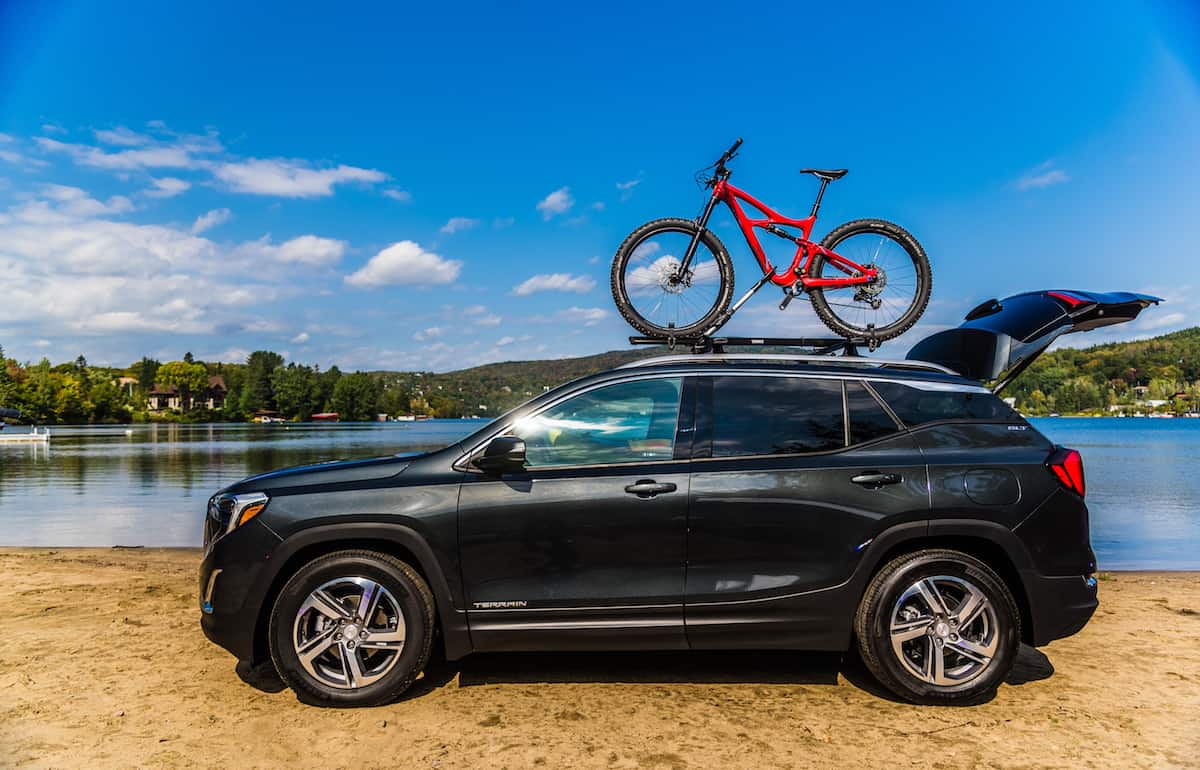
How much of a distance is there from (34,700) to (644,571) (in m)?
3.49

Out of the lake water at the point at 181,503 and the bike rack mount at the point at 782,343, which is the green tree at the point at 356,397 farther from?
Result: the bike rack mount at the point at 782,343

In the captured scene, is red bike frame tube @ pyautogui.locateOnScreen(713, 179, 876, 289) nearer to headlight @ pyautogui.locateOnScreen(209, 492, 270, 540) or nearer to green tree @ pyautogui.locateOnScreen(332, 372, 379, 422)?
headlight @ pyautogui.locateOnScreen(209, 492, 270, 540)

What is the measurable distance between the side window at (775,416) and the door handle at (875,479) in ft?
0.74

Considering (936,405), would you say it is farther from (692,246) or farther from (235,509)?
(235,509)

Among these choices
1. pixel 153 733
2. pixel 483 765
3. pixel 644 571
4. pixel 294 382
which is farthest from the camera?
pixel 294 382

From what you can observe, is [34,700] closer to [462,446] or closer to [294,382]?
[462,446]

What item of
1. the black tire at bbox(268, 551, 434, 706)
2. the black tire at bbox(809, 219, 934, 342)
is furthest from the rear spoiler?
the black tire at bbox(268, 551, 434, 706)

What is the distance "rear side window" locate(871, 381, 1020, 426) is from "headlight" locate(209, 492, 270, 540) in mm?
3567

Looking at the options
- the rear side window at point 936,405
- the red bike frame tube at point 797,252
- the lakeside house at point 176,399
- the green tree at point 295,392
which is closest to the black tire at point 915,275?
the red bike frame tube at point 797,252

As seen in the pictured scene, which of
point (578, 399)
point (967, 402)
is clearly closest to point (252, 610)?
point (578, 399)

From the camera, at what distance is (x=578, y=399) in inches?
175

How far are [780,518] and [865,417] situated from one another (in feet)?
2.71

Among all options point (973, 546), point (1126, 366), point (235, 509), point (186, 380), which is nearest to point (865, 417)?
point (973, 546)

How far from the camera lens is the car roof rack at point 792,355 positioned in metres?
4.61
